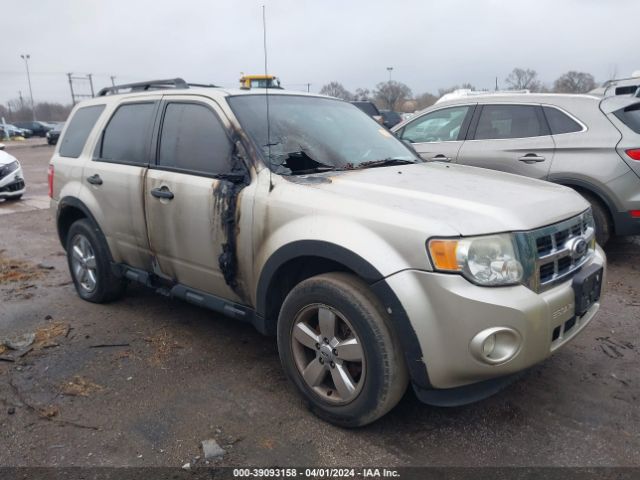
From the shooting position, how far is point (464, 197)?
277 cm

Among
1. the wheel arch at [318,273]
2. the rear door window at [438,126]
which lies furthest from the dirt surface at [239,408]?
the rear door window at [438,126]

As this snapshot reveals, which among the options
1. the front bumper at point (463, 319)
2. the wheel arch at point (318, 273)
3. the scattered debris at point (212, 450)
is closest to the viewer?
the front bumper at point (463, 319)

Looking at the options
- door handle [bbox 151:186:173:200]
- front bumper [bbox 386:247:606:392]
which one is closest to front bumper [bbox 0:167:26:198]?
door handle [bbox 151:186:173:200]

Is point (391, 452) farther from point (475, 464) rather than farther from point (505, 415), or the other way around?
point (505, 415)

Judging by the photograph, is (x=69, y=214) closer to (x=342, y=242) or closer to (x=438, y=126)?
(x=342, y=242)

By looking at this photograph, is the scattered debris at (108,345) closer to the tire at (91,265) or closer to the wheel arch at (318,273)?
the tire at (91,265)

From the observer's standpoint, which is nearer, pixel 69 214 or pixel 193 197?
pixel 193 197

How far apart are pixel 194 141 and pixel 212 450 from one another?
6.51ft

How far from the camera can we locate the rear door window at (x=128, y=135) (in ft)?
13.3

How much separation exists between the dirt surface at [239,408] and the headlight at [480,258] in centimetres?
91

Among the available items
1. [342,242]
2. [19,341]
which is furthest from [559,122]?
[19,341]

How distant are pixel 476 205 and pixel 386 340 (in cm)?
79

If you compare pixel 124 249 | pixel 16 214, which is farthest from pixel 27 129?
pixel 124 249

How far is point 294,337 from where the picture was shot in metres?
2.99
